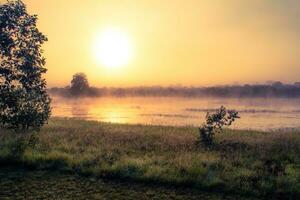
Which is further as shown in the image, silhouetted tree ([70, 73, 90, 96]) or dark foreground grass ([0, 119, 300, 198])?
silhouetted tree ([70, 73, 90, 96])

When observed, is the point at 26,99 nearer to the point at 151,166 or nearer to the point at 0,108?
the point at 0,108

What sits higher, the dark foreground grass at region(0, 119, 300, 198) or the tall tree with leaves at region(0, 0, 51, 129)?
the tall tree with leaves at region(0, 0, 51, 129)

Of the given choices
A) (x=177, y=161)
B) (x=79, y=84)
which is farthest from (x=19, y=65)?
(x=79, y=84)

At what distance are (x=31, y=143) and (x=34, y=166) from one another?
4258 millimetres

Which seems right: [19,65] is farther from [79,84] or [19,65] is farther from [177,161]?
[79,84]

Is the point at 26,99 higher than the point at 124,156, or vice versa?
the point at 26,99

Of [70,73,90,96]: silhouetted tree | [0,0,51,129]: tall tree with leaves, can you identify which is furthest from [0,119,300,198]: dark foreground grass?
[70,73,90,96]: silhouetted tree

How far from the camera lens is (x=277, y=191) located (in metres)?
17.5

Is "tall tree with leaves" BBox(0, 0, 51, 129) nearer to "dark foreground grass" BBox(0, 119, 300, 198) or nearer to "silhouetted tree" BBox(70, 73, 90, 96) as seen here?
"dark foreground grass" BBox(0, 119, 300, 198)

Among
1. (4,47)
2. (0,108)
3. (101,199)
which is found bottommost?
(101,199)

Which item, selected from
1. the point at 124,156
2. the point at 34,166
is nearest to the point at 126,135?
the point at 124,156

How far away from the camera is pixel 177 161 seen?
2183 cm

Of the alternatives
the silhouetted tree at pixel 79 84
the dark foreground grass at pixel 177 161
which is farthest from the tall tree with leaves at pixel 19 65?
the silhouetted tree at pixel 79 84

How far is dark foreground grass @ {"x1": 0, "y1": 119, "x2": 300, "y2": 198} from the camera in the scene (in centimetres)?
1856
